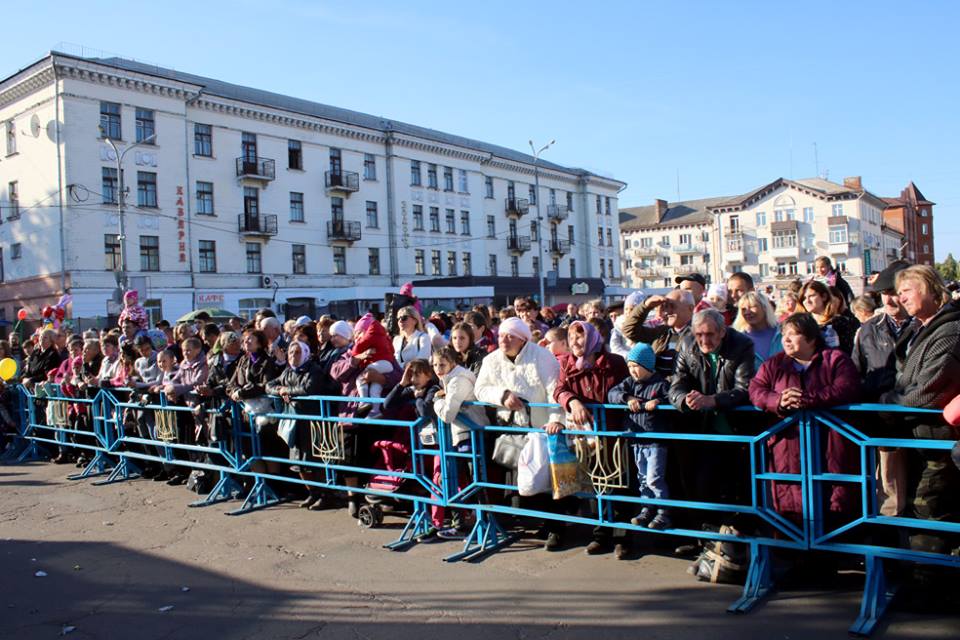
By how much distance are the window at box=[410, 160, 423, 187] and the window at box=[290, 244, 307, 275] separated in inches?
380

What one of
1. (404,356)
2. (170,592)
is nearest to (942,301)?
(404,356)

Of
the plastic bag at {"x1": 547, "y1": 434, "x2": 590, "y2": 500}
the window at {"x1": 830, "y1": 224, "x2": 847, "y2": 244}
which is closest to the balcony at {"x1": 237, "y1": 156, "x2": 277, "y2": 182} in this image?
the plastic bag at {"x1": 547, "y1": 434, "x2": 590, "y2": 500}

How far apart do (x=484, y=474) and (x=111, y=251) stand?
1227 inches

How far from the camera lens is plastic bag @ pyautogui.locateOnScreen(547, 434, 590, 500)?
5.43m

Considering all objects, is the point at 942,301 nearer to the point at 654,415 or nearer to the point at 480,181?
the point at 654,415

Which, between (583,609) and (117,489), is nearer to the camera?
(583,609)

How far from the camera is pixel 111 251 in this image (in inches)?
1278

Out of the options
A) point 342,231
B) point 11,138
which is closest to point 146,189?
point 11,138

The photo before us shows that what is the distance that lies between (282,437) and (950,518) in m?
5.79

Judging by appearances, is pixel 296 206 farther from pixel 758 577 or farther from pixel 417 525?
pixel 758 577

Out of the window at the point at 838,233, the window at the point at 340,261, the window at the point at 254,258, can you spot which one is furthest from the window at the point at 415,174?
the window at the point at 838,233

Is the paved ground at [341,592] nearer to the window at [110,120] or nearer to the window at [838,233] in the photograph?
the window at [110,120]

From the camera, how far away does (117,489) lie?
9203 mm

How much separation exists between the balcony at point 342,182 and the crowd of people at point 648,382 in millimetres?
33619
